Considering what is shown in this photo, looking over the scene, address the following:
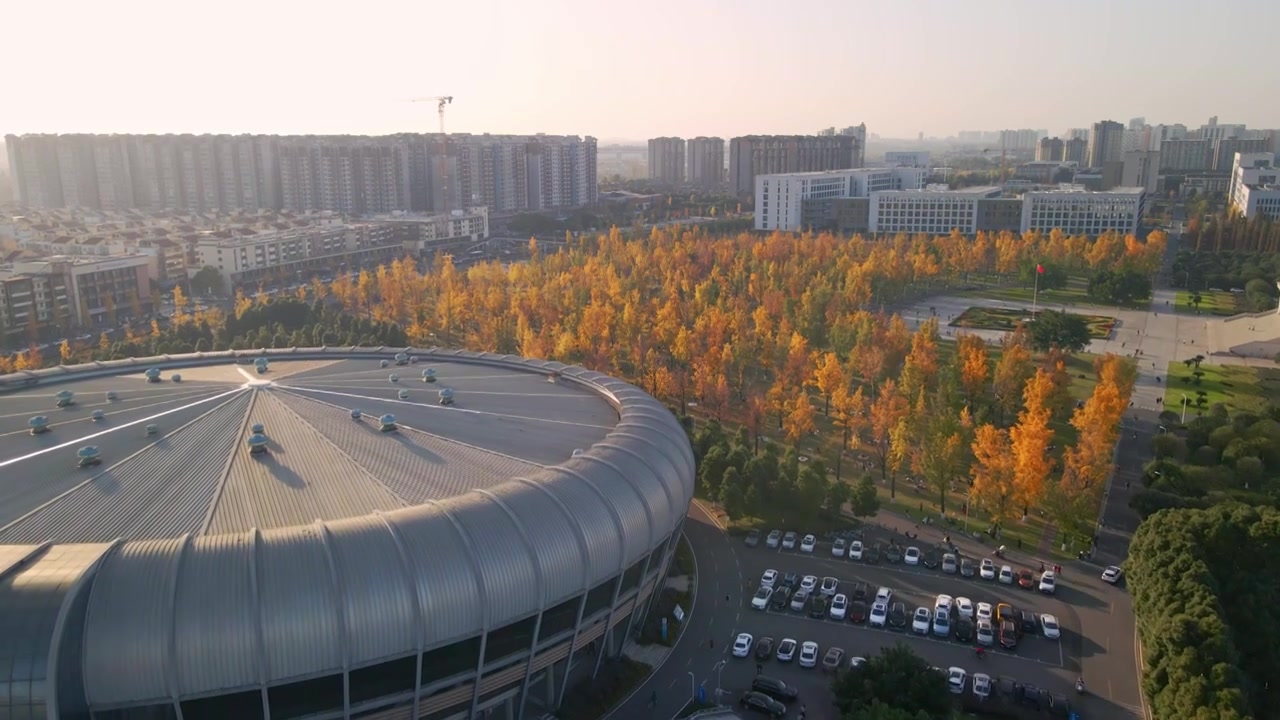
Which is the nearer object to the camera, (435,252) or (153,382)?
(153,382)

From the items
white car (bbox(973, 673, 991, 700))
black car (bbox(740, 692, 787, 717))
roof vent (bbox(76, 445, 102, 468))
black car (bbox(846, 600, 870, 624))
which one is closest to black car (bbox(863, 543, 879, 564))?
black car (bbox(846, 600, 870, 624))

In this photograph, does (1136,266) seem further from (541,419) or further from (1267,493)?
(541,419)

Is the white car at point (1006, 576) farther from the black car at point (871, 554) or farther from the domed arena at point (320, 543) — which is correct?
the domed arena at point (320, 543)

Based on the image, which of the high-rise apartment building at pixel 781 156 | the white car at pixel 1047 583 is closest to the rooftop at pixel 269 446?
the white car at pixel 1047 583

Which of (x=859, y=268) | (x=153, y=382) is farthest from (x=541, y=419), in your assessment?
(x=859, y=268)

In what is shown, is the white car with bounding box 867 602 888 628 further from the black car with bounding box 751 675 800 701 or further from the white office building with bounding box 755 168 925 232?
the white office building with bounding box 755 168 925 232
